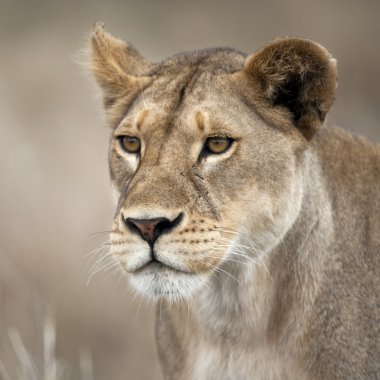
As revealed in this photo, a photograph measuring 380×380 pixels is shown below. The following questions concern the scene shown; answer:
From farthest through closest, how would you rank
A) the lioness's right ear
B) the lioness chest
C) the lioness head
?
the lioness's right ear
the lioness chest
the lioness head

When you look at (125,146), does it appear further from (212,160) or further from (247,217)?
(247,217)

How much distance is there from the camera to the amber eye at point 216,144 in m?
4.91

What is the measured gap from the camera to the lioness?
187 inches

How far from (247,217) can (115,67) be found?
1189mm

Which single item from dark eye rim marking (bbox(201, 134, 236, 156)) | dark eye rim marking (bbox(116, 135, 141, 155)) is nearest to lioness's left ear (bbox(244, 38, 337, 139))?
dark eye rim marking (bbox(201, 134, 236, 156))

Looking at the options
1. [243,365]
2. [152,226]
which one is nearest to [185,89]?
[152,226]

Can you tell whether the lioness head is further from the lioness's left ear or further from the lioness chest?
the lioness chest

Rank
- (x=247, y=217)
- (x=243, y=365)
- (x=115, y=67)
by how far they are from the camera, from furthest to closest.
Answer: (x=115, y=67), (x=243, y=365), (x=247, y=217)

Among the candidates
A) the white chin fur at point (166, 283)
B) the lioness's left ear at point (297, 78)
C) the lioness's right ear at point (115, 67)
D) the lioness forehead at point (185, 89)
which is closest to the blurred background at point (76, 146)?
the lioness's right ear at point (115, 67)

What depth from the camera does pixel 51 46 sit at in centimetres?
1454

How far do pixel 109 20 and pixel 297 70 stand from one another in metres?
10.7

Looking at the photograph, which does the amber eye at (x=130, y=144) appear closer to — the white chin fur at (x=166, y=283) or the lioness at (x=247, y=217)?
the lioness at (x=247, y=217)

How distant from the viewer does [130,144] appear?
5152 mm

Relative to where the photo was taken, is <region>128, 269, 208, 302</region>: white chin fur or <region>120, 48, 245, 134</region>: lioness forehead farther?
<region>120, 48, 245, 134</region>: lioness forehead
